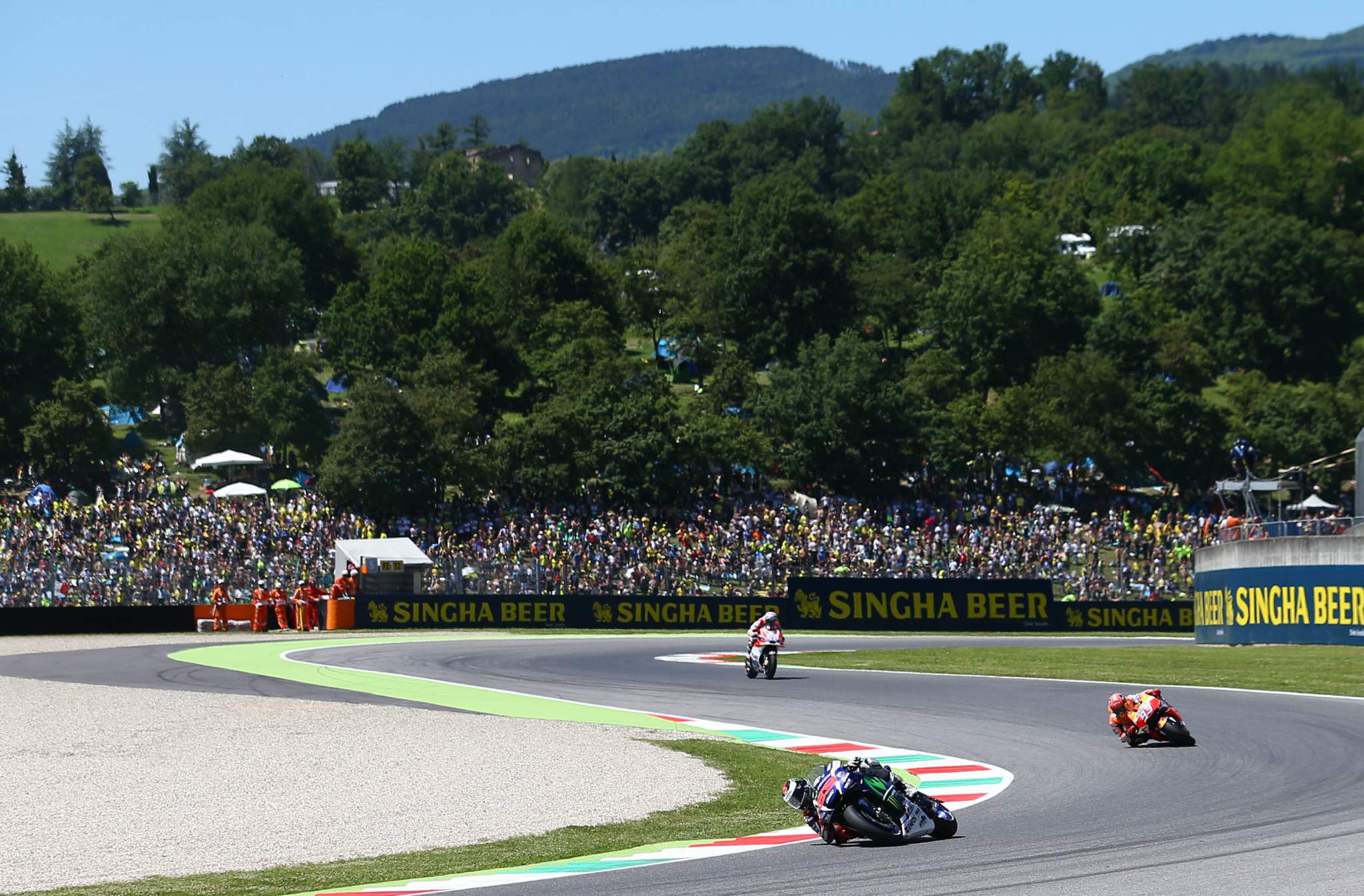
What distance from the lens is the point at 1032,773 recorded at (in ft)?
52.7

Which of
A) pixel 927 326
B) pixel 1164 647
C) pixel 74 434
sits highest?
pixel 927 326

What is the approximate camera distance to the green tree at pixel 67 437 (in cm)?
6912

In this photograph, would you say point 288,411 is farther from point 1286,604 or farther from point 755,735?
point 755,735

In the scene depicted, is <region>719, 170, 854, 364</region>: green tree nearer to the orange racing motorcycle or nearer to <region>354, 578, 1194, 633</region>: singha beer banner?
<region>354, 578, 1194, 633</region>: singha beer banner

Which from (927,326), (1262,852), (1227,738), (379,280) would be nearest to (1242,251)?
(927,326)

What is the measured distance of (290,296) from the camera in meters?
92.4

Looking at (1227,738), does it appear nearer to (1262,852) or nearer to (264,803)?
(1262,852)

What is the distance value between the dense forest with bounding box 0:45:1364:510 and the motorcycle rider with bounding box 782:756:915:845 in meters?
48.3

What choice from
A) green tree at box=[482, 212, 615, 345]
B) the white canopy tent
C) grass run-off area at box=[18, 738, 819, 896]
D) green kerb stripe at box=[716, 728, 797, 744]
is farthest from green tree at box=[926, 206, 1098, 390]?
grass run-off area at box=[18, 738, 819, 896]

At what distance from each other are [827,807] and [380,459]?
49325mm

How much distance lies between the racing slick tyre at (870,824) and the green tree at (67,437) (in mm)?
62632

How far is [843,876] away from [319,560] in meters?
41.6

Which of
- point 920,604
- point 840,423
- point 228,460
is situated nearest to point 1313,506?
point 920,604

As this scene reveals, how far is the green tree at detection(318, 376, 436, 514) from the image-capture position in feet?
195
